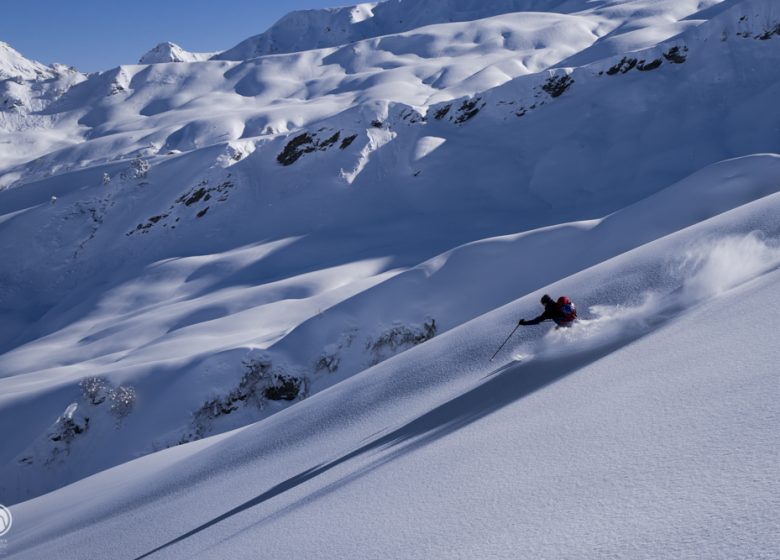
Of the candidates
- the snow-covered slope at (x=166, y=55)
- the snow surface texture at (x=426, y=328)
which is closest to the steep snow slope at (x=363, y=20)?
the snow-covered slope at (x=166, y=55)

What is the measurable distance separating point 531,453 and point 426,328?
14200mm

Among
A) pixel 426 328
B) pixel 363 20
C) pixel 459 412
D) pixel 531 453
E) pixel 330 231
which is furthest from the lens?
pixel 363 20

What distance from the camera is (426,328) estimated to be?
18891 millimetres

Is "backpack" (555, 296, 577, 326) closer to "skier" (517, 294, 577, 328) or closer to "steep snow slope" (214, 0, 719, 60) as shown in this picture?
"skier" (517, 294, 577, 328)

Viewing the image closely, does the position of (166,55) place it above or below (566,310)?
above

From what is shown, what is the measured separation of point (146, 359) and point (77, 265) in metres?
25.5

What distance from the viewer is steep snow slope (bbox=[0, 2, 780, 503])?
62.4 ft

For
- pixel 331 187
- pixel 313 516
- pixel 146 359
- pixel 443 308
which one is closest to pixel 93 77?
pixel 331 187

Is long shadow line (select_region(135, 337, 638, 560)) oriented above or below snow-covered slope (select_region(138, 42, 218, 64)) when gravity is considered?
below

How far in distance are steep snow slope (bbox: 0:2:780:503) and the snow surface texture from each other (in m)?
0.14

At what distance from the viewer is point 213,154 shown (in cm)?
4575
